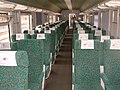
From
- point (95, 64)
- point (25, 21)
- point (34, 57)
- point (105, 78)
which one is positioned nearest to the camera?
point (105, 78)

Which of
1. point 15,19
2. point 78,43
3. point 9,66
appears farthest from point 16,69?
point 15,19

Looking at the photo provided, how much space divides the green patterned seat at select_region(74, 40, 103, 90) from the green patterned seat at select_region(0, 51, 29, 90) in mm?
1279

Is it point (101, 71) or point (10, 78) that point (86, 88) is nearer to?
point (101, 71)

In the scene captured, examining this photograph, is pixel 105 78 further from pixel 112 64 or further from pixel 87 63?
pixel 87 63

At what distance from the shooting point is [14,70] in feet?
6.95

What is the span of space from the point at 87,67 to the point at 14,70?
58.8 inches

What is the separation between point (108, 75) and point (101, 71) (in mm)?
209

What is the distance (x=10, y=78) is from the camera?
2152 millimetres

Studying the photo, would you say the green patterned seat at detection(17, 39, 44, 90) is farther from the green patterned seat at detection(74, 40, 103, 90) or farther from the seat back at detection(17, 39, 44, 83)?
the green patterned seat at detection(74, 40, 103, 90)

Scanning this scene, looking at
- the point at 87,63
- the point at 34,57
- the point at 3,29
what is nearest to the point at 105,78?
the point at 87,63

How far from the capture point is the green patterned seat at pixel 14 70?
6.68 feet

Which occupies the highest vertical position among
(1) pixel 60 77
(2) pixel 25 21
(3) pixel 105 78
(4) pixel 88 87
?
(2) pixel 25 21

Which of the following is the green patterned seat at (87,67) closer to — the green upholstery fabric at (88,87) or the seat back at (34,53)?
the green upholstery fabric at (88,87)

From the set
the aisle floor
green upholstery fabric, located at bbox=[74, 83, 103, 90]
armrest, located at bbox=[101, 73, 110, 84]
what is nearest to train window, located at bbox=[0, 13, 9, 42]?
the aisle floor
